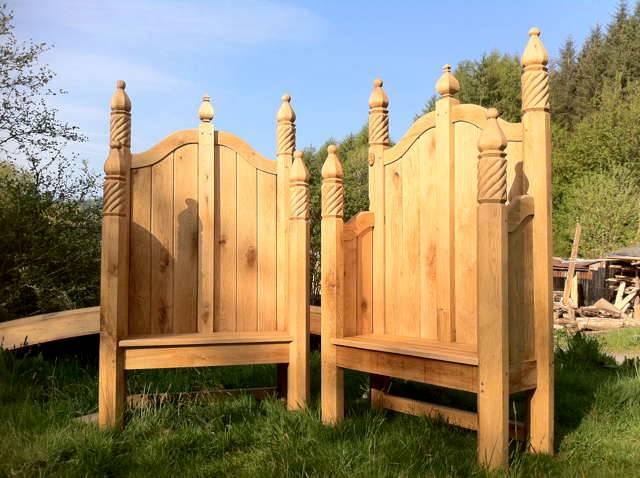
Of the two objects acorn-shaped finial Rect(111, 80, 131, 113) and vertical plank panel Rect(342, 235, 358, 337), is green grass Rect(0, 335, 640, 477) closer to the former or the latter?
vertical plank panel Rect(342, 235, 358, 337)

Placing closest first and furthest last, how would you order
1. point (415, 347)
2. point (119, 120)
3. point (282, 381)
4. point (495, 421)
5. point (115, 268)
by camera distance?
point (495, 421) → point (415, 347) → point (115, 268) → point (119, 120) → point (282, 381)

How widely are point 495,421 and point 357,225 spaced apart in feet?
5.58

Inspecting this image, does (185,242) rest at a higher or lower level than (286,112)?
lower

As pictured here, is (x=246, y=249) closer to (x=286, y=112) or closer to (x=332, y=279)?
(x=332, y=279)

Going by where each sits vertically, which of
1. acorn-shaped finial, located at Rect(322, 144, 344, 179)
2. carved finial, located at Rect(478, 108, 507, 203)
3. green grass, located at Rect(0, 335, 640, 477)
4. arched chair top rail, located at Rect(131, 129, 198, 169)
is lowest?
green grass, located at Rect(0, 335, 640, 477)

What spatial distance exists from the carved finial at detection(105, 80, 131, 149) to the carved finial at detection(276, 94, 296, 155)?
1.10 m

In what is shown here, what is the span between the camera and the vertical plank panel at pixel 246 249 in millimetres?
4613

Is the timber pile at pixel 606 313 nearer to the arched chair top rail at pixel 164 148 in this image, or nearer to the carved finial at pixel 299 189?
the carved finial at pixel 299 189

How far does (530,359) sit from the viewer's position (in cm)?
351

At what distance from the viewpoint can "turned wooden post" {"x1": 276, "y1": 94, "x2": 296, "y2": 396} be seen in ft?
15.1

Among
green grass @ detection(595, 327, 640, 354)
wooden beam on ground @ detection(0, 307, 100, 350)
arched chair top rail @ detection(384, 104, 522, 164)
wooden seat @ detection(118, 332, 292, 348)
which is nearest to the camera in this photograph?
arched chair top rail @ detection(384, 104, 522, 164)

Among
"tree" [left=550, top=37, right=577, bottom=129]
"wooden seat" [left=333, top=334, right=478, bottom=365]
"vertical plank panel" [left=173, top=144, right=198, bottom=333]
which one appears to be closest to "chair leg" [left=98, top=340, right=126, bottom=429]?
"vertical plank panel" [left=173, top=144, right=198, bottom=333]

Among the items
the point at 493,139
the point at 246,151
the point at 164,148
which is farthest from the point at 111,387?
the point at 493,139

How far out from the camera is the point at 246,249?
4.62 metres
